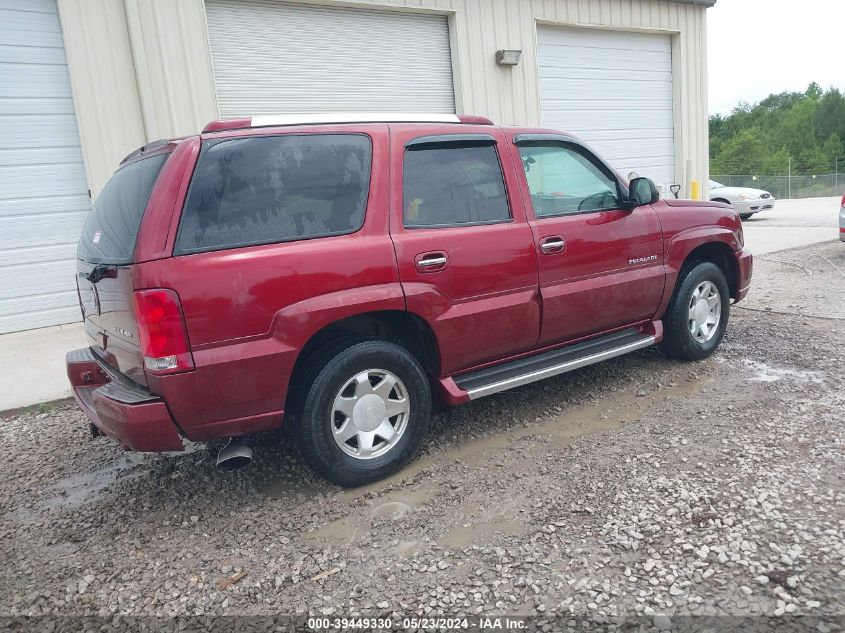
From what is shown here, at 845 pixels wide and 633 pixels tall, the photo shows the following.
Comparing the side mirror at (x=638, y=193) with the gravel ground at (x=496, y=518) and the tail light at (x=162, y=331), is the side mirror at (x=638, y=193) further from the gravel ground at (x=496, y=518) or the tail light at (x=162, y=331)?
the tail light at (x=162, y=331)

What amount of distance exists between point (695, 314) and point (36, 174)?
6.91m

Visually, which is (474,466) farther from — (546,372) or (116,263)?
(116,263)

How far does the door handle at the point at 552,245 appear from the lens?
3.96 m

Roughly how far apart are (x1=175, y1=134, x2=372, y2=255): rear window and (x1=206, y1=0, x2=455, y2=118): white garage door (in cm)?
515

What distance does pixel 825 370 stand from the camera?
475cm

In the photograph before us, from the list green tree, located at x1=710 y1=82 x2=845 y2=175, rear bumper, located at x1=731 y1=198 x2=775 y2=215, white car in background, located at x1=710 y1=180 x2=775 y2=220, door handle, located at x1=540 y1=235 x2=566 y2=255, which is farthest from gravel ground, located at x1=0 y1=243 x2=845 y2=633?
green tree, located at x1=710 y1=82 x2=845 y2=175

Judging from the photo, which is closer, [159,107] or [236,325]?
[236,325]

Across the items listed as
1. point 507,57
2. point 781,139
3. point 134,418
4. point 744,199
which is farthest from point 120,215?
point 781,139

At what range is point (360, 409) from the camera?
3.42 metres

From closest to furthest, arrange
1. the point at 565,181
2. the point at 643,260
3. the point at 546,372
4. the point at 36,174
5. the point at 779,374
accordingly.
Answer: the point at 546,372
the point at 565,181
the point at 643,260
the point at 779,374
the point at 36,174

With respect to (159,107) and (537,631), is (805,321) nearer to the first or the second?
(537,631)

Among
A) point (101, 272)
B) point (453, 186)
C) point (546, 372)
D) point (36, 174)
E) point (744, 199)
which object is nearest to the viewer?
point (101, 272)

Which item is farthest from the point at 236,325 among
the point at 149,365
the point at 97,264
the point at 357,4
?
the point at 357,4

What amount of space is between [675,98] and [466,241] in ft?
34.3
